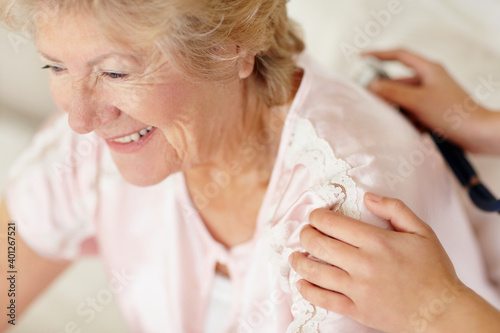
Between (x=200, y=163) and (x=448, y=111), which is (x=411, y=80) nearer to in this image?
(x=448, y=111)

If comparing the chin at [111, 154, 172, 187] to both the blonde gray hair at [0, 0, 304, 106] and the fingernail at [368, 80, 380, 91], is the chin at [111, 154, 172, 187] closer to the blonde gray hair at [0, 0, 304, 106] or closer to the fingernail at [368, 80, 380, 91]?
the blonde gray hair at [0, 0, 304, 106]

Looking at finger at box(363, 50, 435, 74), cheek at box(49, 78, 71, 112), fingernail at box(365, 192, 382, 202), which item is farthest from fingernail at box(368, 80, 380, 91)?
cheek at box(49, 78, 71, 112)

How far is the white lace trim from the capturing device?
866mm

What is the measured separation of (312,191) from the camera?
916 mm

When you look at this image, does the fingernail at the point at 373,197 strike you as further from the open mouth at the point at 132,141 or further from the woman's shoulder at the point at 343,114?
the open mouth at the point at 132,141

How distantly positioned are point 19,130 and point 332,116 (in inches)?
47.7

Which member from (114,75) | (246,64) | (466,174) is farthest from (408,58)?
(114,75)

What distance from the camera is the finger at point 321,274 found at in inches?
32.1

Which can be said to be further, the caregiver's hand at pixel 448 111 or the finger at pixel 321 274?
the caregiver's hand at pixel 448 111

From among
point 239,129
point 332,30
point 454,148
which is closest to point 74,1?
point 239,129

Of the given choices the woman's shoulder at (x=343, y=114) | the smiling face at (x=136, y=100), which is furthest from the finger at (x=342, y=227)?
the smiling face at (x=136, y=100)

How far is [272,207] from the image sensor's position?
3.44ft

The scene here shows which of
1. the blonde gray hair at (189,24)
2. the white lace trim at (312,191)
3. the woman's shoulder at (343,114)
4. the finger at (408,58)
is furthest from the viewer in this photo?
the finger at (408,58)

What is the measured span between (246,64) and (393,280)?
0.43 metres
